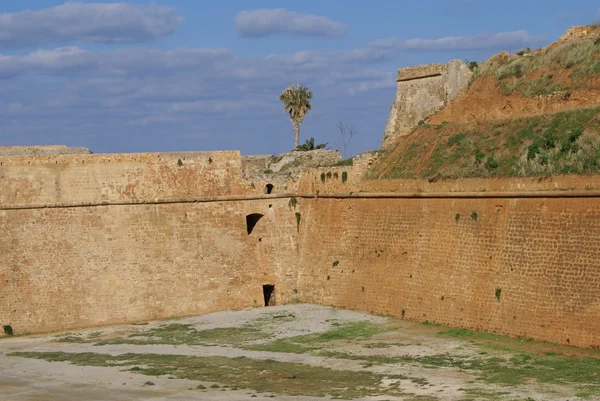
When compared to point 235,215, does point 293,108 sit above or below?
above

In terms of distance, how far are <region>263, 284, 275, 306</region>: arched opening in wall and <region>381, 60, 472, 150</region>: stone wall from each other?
5.24m

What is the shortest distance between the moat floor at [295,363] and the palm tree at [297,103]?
18.0m

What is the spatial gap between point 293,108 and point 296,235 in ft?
47.8

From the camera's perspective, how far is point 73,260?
88.6 feet

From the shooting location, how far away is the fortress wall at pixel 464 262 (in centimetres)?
2016

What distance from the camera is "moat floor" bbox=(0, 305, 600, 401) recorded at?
58.5 ft

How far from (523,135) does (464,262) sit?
3636 mm

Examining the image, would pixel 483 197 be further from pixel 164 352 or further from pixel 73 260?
pixel 73 260

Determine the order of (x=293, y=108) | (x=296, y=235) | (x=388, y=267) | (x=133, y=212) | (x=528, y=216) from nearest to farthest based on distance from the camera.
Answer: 1. (x=528, y=216)
2. (x=388, y=267)
3. (x=133, y=212)
4. (x=296, y=235)
5. (x=293, y=108)

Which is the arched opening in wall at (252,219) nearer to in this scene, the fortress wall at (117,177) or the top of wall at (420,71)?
the fortress wall at (117,177)

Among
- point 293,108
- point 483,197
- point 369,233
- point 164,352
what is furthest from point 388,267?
point 293,108

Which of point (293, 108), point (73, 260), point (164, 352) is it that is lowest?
point (164, 352)

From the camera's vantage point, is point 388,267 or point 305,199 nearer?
point 388,267

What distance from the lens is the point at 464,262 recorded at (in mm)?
23203
